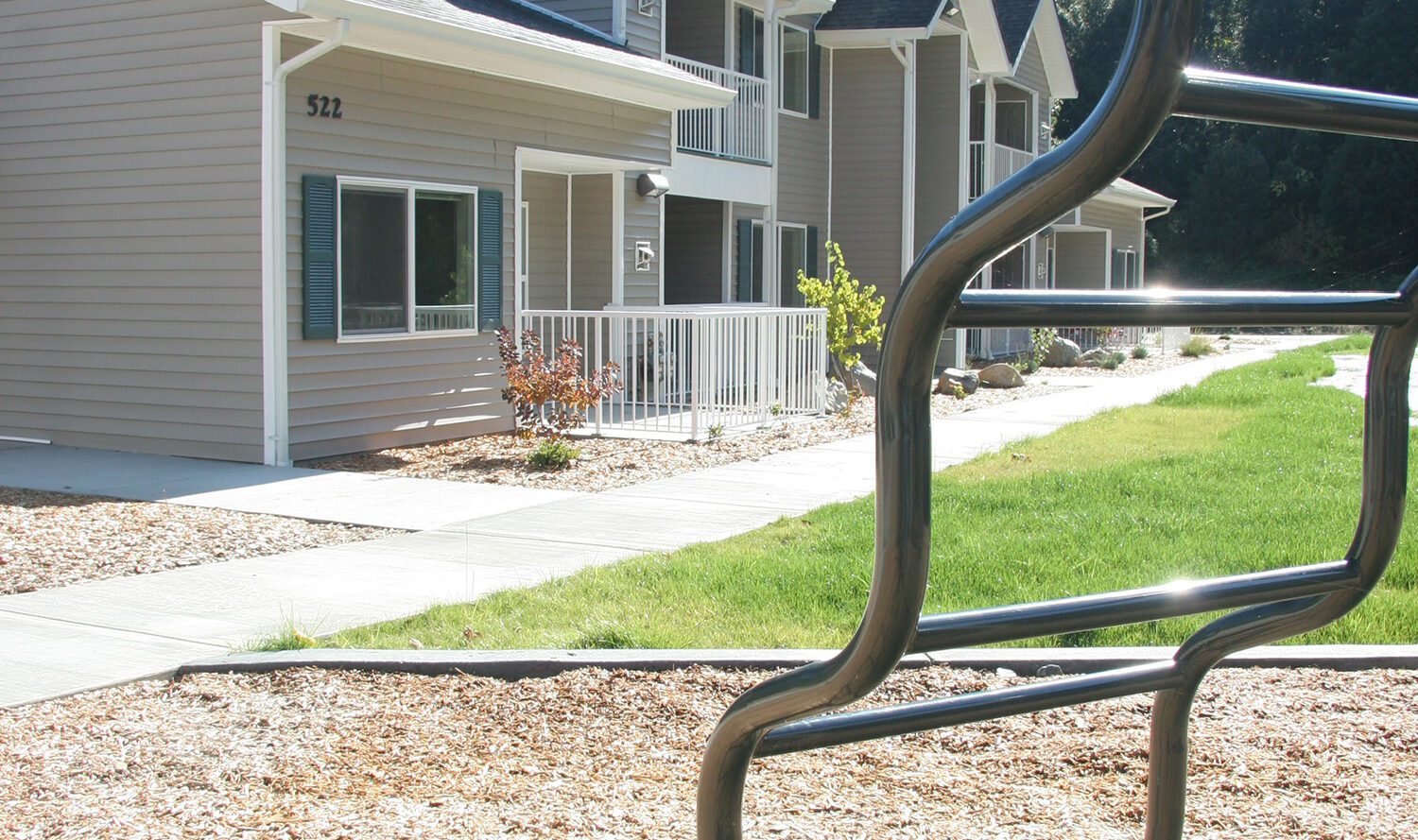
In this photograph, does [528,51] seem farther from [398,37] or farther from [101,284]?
[101,284]

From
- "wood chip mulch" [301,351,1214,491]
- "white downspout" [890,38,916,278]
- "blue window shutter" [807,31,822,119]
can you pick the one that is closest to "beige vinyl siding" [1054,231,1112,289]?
"white downspout" [890,38,916,278]

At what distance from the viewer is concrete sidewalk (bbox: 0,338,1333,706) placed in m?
5.63

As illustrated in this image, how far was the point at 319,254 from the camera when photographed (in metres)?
11.0

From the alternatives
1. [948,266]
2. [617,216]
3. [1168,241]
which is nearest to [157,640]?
[948,266]

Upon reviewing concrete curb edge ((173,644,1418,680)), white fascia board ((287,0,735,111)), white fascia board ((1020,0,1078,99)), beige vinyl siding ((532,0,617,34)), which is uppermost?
white fascia board ((1020,0,1078,99))

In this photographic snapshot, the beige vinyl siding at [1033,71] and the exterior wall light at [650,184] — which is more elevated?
the beige vinyl siding at [1033,71]

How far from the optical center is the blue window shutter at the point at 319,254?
10883 millimetres

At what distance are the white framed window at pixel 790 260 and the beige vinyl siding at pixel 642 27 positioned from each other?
4.81 metres

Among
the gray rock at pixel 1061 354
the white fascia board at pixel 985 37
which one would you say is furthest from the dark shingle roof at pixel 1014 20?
the gray rock at pixel 1061 354

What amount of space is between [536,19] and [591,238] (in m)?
2.39

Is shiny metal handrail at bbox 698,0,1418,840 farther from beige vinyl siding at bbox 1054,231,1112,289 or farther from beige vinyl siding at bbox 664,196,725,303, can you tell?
beige vinyl siding at bbox 1054,231,1112,289

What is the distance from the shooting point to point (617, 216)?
15094 millimetres

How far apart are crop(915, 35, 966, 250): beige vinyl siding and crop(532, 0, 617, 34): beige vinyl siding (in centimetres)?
811

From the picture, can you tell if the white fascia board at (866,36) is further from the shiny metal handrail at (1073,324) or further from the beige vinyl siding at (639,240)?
the shiny metal handrail at (1073,324)
